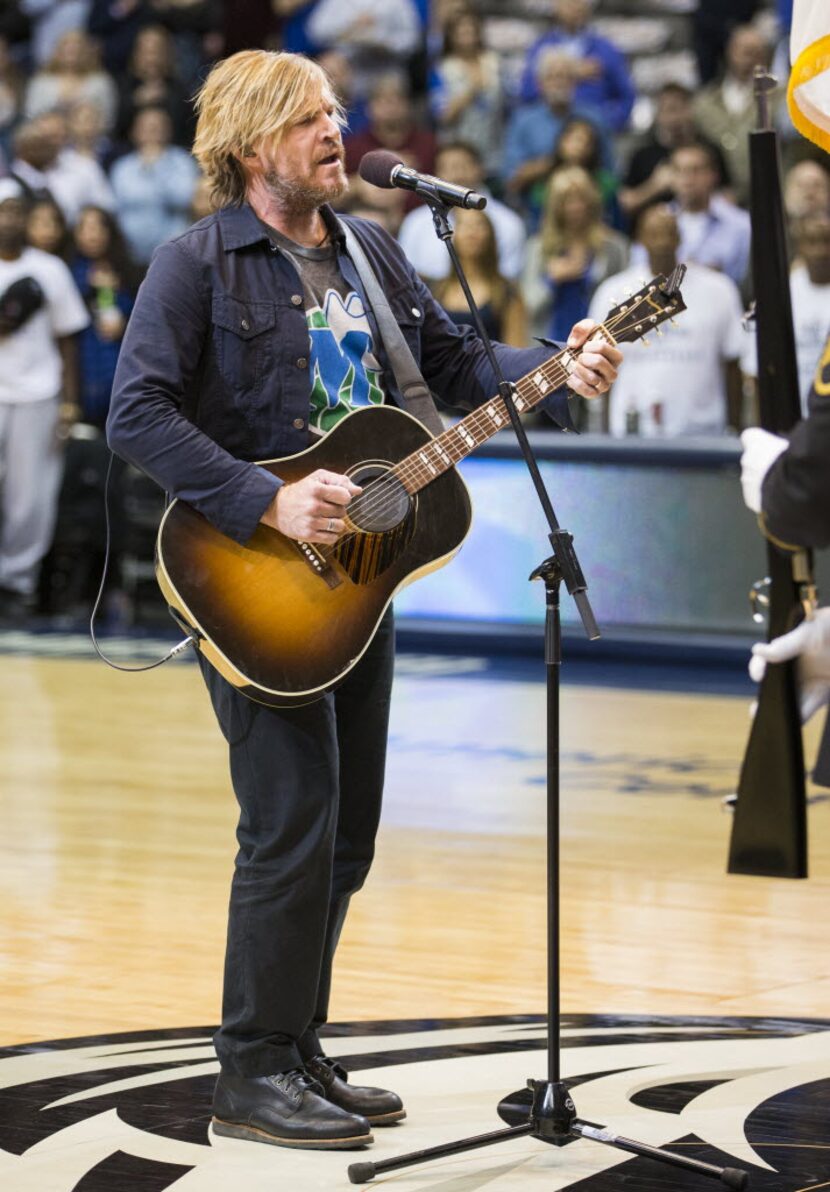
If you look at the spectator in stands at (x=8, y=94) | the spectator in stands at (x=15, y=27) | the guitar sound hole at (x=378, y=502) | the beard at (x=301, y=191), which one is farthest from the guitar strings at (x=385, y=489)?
the spectator in stands at (x=15, y=27)

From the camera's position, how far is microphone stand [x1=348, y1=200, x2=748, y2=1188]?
3.96 meters

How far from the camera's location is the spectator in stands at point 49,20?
55.0 ft

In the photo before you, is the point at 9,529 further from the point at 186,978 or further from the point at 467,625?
the point at 186,978

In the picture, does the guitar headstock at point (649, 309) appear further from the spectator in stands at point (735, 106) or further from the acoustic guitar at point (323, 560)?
the spectator in stands at point (735, 106)

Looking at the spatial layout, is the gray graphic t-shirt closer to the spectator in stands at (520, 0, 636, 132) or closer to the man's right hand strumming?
the man's right hand strumming

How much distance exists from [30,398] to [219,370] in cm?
922

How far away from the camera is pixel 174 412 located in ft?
13.8

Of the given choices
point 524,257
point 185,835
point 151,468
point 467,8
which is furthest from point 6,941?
point 467,8

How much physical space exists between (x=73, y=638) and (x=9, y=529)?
105 centimetres

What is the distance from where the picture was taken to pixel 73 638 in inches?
505

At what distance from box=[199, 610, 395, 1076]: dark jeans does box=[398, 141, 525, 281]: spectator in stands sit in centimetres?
846

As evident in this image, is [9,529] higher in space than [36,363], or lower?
lower

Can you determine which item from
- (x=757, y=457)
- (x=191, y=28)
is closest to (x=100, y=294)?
(x=191, y=28)

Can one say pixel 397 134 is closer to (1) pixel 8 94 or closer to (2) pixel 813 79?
(1) pixel 8 94
